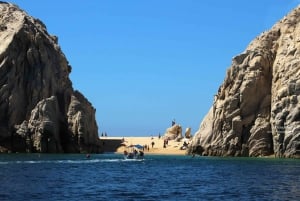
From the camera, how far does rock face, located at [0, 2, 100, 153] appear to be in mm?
103875

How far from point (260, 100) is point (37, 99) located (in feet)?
141

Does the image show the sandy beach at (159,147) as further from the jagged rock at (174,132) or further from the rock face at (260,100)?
the rock face at (260,100)

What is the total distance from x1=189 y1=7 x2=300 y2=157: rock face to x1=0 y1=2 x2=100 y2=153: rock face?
83.0ft

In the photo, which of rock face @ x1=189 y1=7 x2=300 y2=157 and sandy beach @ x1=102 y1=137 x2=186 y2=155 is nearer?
rock face @ x1=189 y1=7 x2=300 y2=157

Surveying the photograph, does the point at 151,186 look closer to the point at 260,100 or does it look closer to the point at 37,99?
the point at 260,100

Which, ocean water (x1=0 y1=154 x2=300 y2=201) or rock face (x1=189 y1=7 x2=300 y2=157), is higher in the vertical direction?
rock face (x1=189 y1=7 x2=300 y2=157)

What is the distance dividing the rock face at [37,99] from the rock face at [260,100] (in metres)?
25.3

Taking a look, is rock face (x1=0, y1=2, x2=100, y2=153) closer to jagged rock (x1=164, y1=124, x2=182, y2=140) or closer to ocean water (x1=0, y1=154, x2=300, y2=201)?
jagged rock (x1=164, y1=124, x2=182, y2=140)

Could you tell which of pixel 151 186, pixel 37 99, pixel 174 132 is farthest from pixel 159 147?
pixel 151 186

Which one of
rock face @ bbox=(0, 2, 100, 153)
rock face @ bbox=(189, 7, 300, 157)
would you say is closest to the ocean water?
rock face @ bbox=(189, 7, 300, 157)

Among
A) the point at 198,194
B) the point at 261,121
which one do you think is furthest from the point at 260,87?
the point at 198,194

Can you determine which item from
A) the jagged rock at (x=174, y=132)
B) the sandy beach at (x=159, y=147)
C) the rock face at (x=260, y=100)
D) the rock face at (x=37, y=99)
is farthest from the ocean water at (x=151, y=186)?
the jagged rock at (x=174, y=132)

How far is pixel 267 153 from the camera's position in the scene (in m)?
90.2

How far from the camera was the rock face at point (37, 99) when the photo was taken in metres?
104
